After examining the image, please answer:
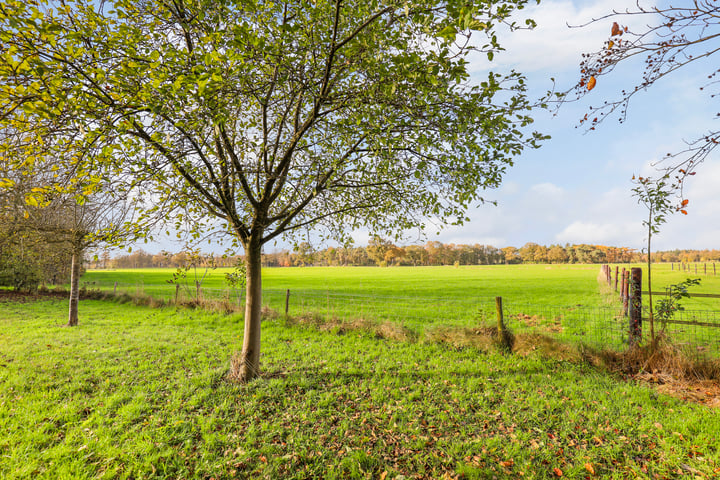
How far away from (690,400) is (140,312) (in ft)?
68.3

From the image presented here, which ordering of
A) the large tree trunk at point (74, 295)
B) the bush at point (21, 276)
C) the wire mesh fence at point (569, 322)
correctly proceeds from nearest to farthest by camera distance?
the wire mesh fence at point (569, 322) → the large tree trunk at point (74, 295) → the bush at point (21, 276)

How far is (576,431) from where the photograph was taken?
16.3ft

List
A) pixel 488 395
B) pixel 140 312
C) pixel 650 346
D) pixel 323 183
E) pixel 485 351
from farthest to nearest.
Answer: pixel 140 312
pixel 485 351
pixel 650 346
pixel 323 183
pixel 488 395

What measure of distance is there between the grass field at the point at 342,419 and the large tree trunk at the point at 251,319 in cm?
38

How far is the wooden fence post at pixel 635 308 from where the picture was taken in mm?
7476

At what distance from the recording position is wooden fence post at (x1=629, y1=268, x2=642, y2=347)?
24.5 ft

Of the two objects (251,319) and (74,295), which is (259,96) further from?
(74,295)

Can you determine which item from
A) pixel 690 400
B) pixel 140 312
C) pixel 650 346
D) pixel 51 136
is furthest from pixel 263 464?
pixel 140 312

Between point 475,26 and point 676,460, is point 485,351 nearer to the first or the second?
point 676,460

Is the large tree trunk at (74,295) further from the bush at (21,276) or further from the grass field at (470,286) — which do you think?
the bush at (21,276)

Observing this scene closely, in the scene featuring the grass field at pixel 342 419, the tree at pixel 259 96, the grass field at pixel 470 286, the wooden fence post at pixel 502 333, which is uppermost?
the tree at pixel 259 96

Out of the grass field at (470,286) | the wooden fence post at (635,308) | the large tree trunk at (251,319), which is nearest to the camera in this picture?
the large tree trunk at (251,319)

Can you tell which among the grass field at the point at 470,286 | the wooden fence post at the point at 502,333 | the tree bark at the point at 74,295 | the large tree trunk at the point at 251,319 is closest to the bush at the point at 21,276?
the grass field at the point at 470,286

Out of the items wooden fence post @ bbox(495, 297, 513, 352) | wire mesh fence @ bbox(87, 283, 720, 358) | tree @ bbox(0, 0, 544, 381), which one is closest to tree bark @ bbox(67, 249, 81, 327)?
wire mesh fence @ bbox(87, 283, 720, 358)
